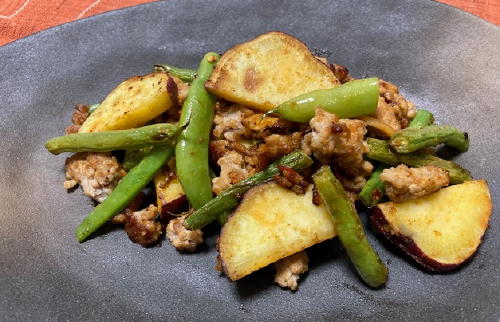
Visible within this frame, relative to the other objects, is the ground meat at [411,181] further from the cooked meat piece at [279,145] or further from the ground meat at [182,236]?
the ground meat at [182,236]

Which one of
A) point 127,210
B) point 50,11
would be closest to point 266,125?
point 127,210

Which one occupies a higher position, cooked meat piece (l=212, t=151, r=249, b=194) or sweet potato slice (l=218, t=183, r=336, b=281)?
cooked meat piece (l=212, t=151, r=249, b=194)

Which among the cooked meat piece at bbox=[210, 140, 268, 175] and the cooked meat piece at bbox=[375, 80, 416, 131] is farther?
the cooked meat piece at bbox=[375, 80, 416, 131]

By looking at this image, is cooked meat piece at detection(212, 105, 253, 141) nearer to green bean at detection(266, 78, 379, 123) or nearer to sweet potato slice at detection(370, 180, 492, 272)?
green bean at detection(266, 78, 379, 123)

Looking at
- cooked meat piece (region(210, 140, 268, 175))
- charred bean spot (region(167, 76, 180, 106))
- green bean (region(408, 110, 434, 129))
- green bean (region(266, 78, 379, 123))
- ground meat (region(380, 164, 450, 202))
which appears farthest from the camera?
green bean (region(408, 110, 434, 129))

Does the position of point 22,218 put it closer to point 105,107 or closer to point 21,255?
point 21,255

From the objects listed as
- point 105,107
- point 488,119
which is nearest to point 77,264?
point 105,107

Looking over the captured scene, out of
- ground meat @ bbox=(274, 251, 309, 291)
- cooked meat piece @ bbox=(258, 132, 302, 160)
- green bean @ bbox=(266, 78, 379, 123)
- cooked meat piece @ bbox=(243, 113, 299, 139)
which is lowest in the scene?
ground meat @ bbox=(274, 251, 309, 291)

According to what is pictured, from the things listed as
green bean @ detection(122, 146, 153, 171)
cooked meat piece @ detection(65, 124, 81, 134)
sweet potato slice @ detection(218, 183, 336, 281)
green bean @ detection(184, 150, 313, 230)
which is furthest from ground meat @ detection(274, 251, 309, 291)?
cooked meat piece @ detection(65, 124, 81, 134)
